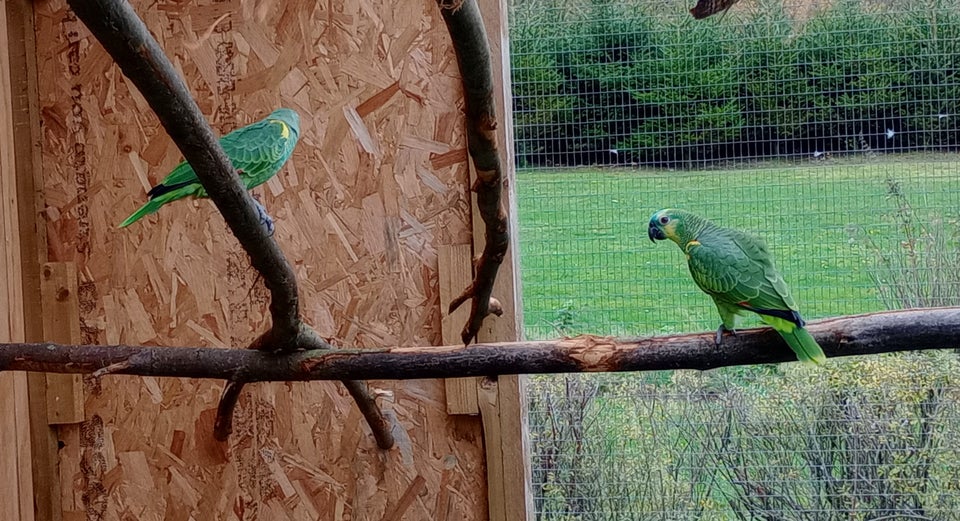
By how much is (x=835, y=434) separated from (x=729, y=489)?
0.28 m

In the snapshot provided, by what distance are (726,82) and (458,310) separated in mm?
813

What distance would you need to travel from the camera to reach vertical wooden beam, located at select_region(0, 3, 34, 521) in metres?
1.99

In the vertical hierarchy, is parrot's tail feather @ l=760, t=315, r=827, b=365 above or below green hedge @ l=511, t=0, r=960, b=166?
below

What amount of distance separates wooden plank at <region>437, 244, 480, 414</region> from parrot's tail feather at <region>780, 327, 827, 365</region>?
0.79 m

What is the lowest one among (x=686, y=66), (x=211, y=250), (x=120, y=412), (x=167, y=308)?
(x=120, y=412)

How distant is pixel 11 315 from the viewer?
2018 mm

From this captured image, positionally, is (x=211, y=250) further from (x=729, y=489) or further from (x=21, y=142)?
(x=729, y=489)

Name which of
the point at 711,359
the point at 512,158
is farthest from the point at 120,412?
the point at 711,359

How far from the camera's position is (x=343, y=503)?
79.4 inches

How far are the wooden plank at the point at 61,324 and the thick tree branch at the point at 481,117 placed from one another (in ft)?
3.93

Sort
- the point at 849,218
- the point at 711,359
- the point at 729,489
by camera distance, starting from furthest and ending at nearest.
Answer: the point at 729,489, the point at 849,218, the point at 711,359

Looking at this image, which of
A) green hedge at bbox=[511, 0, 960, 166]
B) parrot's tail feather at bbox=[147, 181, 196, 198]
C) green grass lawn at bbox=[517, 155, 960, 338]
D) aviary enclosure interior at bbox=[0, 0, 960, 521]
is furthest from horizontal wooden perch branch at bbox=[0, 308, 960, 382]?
green hedge at bbox=[511, 0, 960, 166]

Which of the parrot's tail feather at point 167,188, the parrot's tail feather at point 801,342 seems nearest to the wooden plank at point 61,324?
the parrot's tail feather at point 167,188

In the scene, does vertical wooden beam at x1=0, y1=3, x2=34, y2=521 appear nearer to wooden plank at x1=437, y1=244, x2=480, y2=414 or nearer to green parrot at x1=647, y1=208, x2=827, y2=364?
wooden plank at x1=437, y1=244, x2=480, y2=414
